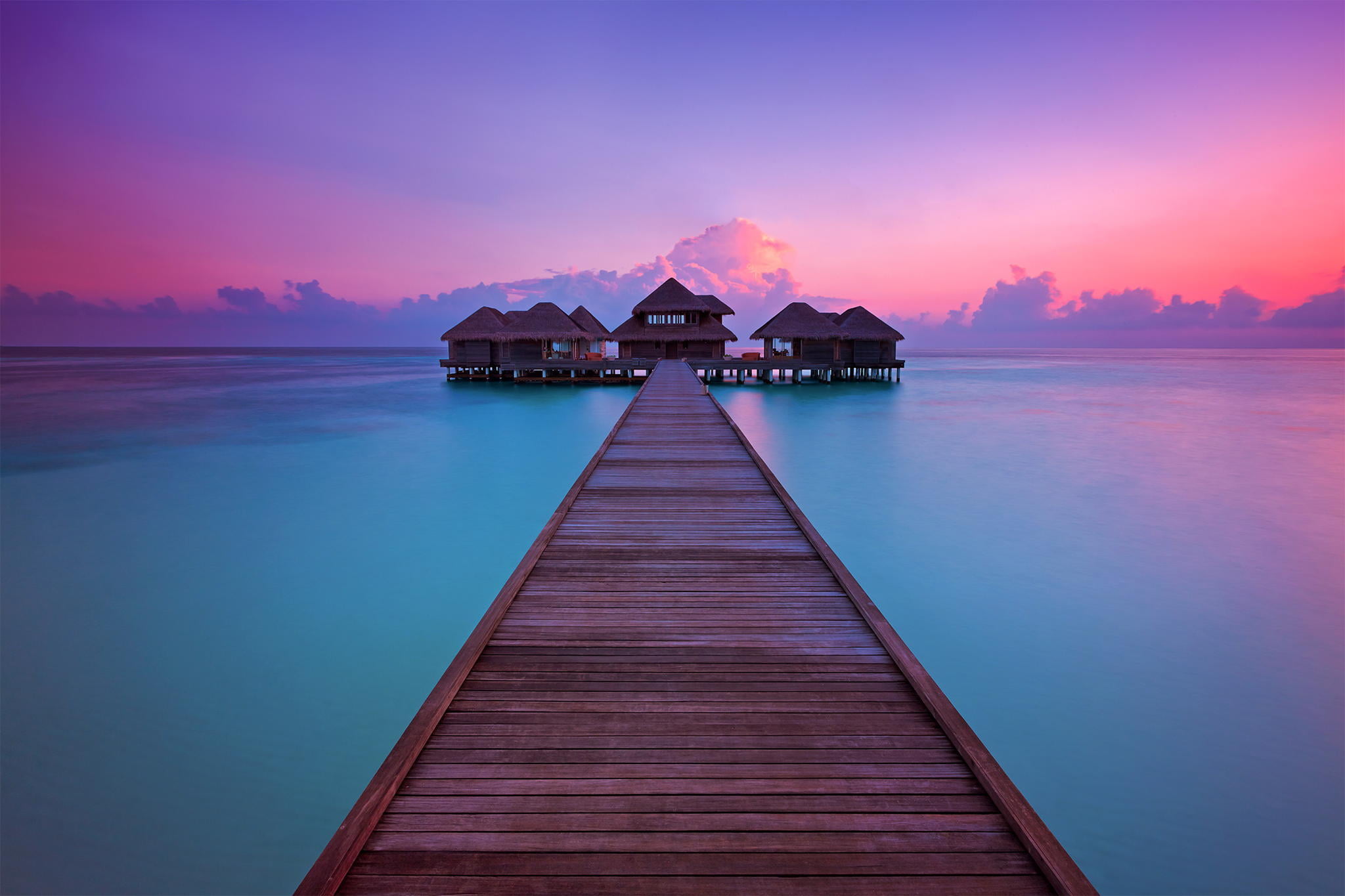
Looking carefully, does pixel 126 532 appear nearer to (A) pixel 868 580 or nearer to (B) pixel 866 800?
(A) pixel 868 580

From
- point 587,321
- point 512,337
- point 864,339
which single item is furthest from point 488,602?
point 587,321

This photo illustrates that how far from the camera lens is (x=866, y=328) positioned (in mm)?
32625

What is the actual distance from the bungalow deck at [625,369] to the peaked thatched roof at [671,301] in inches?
101

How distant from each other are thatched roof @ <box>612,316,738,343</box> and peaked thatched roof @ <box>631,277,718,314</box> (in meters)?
0.78

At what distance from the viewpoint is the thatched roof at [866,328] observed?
3234 cm

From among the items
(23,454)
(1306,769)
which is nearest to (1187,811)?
(1306,769)

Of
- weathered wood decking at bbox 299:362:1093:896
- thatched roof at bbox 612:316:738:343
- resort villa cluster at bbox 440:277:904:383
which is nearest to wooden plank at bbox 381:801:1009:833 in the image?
weathered wood decking at bbox 299:362:1093:896

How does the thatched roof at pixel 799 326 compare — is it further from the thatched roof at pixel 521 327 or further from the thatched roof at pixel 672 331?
the thatched roof at pixel 521 327

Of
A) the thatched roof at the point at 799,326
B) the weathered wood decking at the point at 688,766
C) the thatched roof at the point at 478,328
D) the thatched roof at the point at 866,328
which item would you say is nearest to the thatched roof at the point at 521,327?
the thatched roof at the point at 478,328

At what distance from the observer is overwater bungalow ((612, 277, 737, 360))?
31.9m

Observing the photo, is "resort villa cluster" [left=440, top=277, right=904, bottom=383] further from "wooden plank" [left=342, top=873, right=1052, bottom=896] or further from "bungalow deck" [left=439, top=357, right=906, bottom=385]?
"wooden plank" [left=342, top=873, right=1052, bottom=896]

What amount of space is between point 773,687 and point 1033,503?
35.9ft

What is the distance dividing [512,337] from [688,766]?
1211 inches

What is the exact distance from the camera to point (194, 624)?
267 inches
